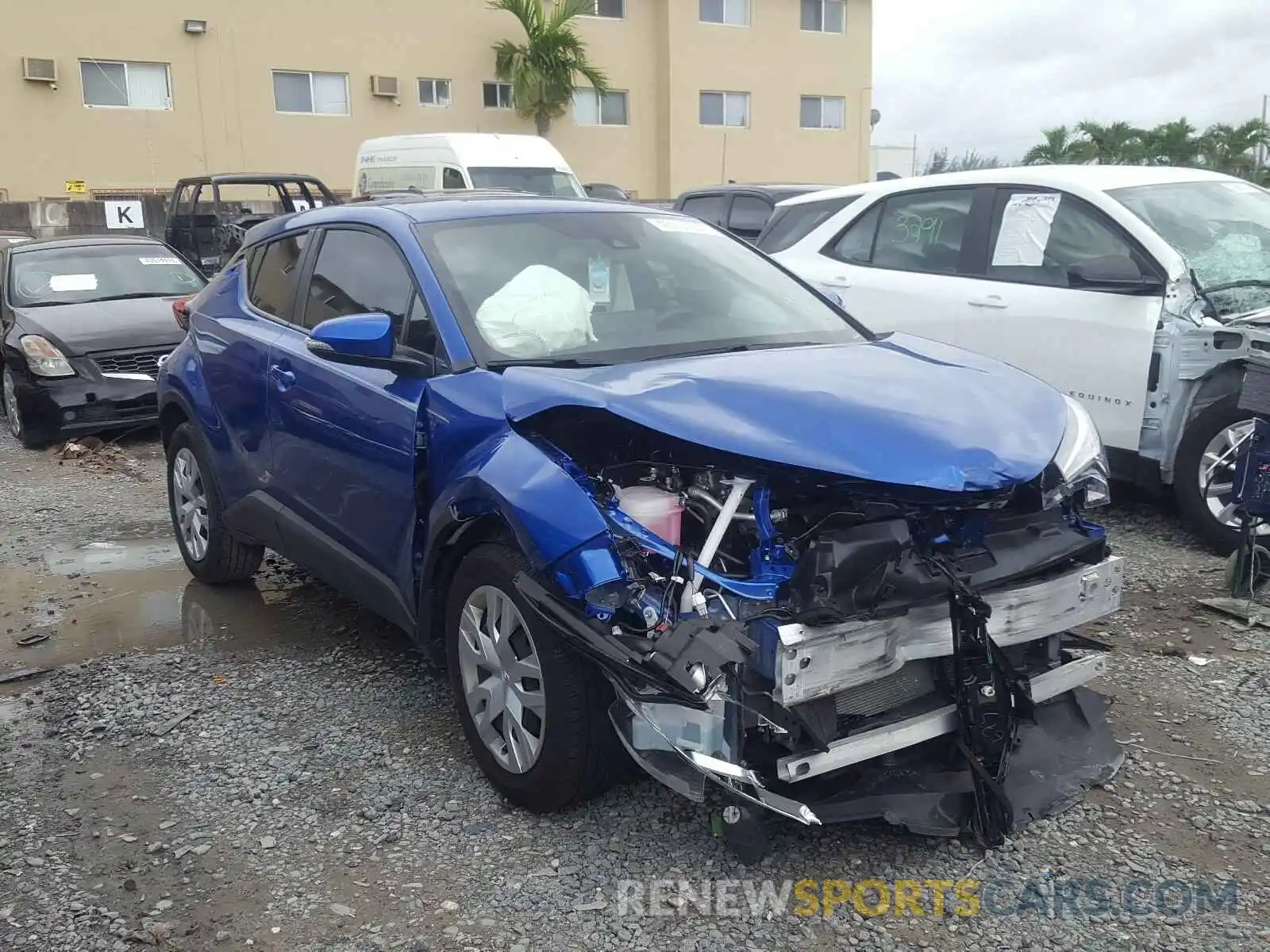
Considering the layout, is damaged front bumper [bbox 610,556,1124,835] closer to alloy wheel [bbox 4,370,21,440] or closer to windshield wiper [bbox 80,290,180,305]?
alloy wheel [bbox 4,370,21,440]

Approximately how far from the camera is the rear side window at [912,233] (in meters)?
6.77

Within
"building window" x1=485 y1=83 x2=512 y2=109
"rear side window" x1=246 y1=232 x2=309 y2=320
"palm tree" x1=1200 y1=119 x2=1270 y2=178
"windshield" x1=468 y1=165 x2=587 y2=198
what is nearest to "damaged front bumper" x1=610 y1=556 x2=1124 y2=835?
"rear side window" x1=246 y1=232 x2=309 y2=320

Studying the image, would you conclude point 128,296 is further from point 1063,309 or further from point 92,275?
point 1063,309

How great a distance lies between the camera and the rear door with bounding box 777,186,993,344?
666 centimetres

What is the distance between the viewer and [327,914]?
9.86 ft

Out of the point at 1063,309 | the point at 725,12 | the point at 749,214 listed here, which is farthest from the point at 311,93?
the point at 1063,309

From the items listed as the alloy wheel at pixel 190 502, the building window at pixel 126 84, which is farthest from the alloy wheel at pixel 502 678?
the building window at pixel 126 84

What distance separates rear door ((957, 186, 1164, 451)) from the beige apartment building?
21.0 m

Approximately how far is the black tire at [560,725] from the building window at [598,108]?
2626 cm

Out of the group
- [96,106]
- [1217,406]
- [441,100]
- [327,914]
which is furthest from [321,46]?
[327,914]

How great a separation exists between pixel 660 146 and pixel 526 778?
2733cm

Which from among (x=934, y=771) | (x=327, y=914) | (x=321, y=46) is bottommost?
(x=327, y=914)

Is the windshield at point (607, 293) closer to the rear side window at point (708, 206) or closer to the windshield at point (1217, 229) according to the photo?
the windshield at point (1217, 229)

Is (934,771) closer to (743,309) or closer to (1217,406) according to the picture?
(743,309)
